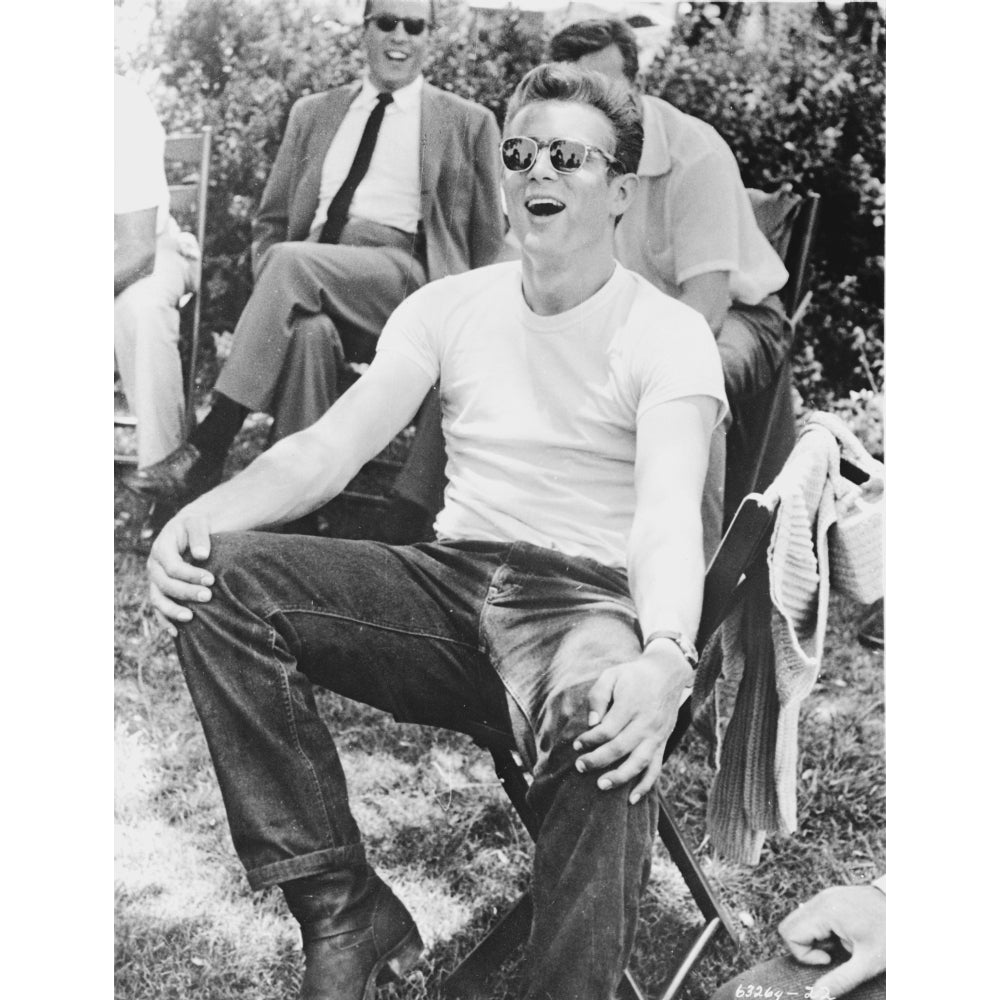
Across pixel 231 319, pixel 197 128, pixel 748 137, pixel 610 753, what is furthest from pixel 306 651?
pixel 748 137

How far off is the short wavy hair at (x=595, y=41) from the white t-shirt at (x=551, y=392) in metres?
0.53

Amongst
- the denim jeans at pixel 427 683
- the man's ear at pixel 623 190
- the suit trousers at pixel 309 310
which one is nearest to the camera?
the denim jeans at pixel 427 683

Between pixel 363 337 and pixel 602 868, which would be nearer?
pixel 602 868

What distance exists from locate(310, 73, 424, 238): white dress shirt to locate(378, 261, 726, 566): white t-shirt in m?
0.28

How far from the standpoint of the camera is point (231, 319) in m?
3.04

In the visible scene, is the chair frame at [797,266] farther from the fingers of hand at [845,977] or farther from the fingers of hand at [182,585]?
the fingers of hand at [182,585]

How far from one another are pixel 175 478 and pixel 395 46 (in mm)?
1215

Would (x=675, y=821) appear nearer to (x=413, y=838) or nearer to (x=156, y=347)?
(x=413, y=838)

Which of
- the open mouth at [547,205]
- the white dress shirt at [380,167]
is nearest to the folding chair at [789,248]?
the open mouth at [547,205]

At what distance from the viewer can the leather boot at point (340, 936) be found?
8.75 feet

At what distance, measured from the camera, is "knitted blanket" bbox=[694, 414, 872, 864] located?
2.79 meters

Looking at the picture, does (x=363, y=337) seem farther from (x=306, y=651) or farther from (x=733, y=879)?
(x=733, y=879)

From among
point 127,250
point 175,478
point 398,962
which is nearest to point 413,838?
point 398,962
